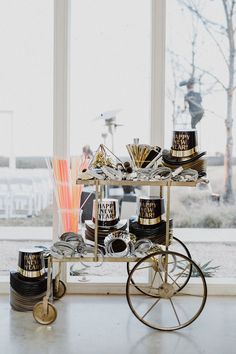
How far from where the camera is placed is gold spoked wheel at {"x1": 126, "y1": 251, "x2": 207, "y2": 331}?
2.79 meters

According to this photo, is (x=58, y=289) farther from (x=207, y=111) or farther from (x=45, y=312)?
(x=207, y=111)

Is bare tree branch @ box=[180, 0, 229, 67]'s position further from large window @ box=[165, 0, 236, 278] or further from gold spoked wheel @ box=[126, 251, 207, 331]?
gold spoked wheel @ box=[126, 251, 207, 331]

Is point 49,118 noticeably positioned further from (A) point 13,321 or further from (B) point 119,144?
(A) point 13,321

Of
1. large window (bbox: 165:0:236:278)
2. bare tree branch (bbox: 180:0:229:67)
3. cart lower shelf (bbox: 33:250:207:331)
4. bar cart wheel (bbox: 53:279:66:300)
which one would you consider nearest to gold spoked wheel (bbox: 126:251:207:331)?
cart lower shelf (bbox: 33:250:207:331)

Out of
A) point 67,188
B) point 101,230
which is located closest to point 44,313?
point 101,230

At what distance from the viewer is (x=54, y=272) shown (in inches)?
133

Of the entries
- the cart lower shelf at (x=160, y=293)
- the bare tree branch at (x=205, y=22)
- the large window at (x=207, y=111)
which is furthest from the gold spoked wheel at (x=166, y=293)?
the bare tree branch at (x=205, y=22)

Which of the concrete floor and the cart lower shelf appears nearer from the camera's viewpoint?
the concrete floor

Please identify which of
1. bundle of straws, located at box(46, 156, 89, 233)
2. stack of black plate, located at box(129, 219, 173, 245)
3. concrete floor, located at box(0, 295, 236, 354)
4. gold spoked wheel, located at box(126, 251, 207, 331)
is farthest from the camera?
bundle of straws, located at box(46, 156, 89, 233)

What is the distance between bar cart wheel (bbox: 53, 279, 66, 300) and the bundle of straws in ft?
1.03

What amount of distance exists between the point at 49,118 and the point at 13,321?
48.4 inches

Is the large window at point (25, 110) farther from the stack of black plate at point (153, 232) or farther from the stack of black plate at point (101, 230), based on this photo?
the stack of black plate at point (153, 232)

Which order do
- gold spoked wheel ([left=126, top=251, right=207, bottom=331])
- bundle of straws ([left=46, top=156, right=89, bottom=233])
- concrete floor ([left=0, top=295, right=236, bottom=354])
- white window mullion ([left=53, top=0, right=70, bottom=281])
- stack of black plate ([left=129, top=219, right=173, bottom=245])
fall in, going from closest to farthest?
concrete floor ([left=0, top=295, right=236, bottom=354])
gold spoked wheel ([left=126, top=251, right=207, bottom=331])
stack of black plate ([left=129, top=219, right=173, bottom=245])
bundle of straws ([left=46, top=156, right=89, bottom=233])
white window mullion ([left=53, top=0, right=70, bottom=281])

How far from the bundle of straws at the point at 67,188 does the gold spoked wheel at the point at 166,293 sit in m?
0.49
